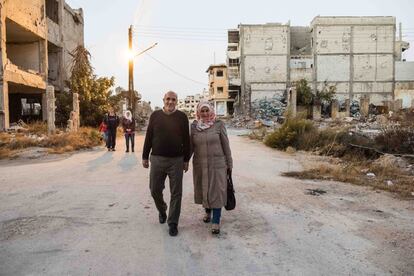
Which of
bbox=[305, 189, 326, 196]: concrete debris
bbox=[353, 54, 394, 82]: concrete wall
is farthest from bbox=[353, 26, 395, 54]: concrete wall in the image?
bbox=[305, 189, 326, 196]: concrete debris

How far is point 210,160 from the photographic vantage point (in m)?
4.73

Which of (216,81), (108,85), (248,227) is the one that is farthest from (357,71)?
(248,227)

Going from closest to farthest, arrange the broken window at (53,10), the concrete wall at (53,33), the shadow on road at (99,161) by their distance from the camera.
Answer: the shadow on road at (99,161)
the concrete wall at (53,33)
the broken window at (53,10)

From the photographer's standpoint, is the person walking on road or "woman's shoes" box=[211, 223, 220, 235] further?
the person walking on road

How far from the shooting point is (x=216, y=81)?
6256 centimetres

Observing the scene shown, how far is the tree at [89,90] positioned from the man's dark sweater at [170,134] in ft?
64.4

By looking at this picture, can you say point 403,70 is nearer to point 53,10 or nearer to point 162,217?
point 53,10

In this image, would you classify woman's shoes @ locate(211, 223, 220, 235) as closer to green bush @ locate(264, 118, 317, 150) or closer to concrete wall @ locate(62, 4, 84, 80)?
green bush @ locate(264, 118, 317, 150)

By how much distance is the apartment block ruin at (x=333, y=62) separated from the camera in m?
49.7

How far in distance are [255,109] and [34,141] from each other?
1491 inches

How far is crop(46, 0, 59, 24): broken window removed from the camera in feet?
88.9

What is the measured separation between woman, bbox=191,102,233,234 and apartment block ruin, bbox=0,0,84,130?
14297mm

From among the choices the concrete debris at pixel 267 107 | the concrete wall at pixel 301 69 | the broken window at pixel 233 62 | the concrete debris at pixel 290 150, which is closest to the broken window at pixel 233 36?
the broken window at pixel 233 62

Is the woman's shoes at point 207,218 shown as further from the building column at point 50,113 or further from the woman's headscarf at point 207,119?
the building column at point 50,113
